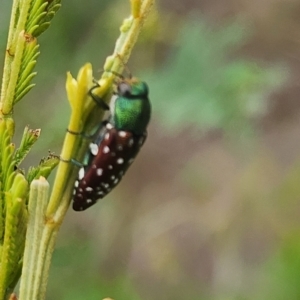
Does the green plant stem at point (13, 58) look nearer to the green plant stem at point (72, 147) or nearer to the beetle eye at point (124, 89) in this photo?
the green plant stem at point (72, 147)

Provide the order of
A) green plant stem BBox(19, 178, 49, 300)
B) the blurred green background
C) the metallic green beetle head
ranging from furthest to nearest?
the blurred green background, the metallic green beetle head, green plant stem BBox(19, 178, 49, 300)

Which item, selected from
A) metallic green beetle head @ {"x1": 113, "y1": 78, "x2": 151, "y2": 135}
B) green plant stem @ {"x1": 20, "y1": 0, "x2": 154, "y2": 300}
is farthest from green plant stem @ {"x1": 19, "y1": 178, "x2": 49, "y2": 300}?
metallic green beetle head @ {"x1": 113, "y1": 78, "x2": 151, "y2": 135}

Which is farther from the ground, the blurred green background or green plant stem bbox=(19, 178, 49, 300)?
the blurred green background

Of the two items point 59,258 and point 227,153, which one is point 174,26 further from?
point 59,258

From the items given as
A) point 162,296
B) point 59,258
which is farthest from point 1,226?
point 162,296

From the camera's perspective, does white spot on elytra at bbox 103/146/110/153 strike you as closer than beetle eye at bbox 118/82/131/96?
Yes

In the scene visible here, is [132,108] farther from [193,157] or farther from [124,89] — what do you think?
[193,157]

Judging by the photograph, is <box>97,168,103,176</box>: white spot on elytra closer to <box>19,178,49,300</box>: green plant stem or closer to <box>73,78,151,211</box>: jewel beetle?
<box>73,78,151,211</box>: jewel beetle
